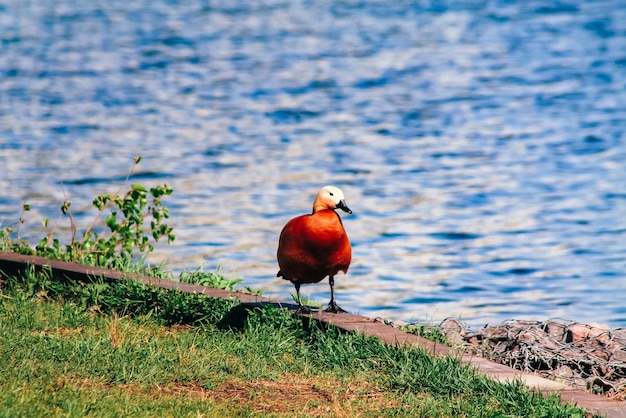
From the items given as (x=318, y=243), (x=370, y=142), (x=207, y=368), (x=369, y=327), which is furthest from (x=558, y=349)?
(x=370, y=142)

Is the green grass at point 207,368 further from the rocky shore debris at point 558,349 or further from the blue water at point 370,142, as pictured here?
the blue water at point 370,142

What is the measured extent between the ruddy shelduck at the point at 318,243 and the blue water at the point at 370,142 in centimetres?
252

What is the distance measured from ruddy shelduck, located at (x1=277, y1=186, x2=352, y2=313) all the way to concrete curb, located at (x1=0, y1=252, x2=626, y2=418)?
13.7 inches

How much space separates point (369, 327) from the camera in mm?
7086

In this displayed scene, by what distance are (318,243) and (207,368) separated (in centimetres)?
114

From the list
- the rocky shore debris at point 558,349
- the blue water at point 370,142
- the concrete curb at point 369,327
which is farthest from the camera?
the blue water at point 370,142

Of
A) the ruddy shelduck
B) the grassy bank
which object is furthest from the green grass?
the ruddy shelduck

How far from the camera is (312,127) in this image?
753 inches

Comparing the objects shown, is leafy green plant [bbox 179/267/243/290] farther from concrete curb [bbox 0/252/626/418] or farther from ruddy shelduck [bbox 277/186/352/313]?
ruddy shelduck [bbox 277/186/352/313]

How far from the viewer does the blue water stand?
1133 cm

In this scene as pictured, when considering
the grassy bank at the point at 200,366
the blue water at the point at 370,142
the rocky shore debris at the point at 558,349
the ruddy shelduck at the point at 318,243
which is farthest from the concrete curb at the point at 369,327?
the blue water at the point at 370,142

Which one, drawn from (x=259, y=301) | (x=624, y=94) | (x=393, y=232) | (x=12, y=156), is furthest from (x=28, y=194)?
(x=624, y=94)

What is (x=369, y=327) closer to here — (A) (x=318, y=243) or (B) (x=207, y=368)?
(A) (x=318, y=243)

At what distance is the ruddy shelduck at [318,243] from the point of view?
22.9ft
